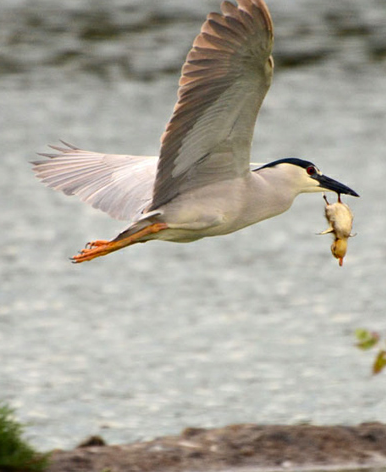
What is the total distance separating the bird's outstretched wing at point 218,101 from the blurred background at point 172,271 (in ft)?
5.17

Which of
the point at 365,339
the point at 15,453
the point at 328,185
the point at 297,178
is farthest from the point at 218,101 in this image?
the point at 15,453

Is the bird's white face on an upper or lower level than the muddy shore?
upper

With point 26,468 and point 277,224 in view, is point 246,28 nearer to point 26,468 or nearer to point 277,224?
point 26,468

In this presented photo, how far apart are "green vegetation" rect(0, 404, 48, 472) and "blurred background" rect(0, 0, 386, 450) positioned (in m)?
0.17

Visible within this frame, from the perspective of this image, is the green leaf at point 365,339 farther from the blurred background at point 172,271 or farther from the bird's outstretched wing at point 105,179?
the blurred background at point 172,271

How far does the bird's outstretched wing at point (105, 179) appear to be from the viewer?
681 cm

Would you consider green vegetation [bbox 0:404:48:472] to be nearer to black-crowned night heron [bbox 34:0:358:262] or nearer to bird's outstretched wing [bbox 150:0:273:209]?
black-crowned night heron [bbox 34:0:358:262]

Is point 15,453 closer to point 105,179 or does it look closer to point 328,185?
point 105,179

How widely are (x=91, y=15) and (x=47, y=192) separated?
899 centimetres

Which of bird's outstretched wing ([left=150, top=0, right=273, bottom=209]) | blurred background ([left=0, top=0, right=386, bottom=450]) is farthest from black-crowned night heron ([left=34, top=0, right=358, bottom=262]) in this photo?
blurred background ([left=0, top=0, right=386, bottom=450])

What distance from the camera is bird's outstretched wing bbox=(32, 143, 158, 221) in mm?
6812

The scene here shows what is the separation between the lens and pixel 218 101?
233 inches

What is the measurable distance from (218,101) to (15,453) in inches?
79.8

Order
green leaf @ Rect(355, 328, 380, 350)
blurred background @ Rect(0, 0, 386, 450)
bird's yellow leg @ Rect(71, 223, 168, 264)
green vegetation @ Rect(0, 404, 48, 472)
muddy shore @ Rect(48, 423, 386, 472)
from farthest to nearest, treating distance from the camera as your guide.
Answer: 1. blurred background @ Rect(0, 0, 386, 450)
2. muddy shore @ Rect(48, 423, 386, 472)
3. green vegetation @ Rect(0, 404, 48, 472)
4. bird's yellow leg @ Rect(71, 223, 168, 264)
5. green leaf @ Rect(355, 328, 380, 350)
